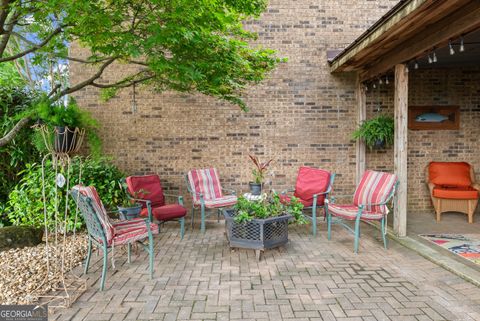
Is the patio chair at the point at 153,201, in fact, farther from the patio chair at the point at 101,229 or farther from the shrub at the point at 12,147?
the shrub at the point at 12,147

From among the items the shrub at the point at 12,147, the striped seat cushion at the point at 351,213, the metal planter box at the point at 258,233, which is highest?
the shrub at the point at 12,147

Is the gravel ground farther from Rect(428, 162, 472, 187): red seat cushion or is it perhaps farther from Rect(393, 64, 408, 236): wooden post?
Rect(428, 162, 472, 187): red seat cushion

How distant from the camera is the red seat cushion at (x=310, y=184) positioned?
199 inches

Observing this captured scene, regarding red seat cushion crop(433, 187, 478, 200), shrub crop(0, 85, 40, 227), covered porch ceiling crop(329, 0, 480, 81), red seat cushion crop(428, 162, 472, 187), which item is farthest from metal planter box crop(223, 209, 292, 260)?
shrub crop(0, 85, 40, 227)

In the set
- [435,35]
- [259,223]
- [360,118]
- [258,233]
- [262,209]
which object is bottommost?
[258,233]

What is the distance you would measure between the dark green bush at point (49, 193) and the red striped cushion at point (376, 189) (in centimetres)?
367

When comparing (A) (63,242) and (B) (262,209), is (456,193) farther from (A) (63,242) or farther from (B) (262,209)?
(A) (63,242)

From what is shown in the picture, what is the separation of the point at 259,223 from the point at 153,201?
202 centimetres

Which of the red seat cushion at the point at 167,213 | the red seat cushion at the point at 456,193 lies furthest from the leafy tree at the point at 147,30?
the red seat cushion at the point at 456,193

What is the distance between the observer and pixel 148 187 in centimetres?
495

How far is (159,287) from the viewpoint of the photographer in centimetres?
297

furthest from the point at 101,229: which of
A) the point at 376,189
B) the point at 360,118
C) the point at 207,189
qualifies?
the point at 360,118

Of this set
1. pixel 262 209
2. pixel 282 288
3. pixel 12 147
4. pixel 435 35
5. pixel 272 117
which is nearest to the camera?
pixel 282 288

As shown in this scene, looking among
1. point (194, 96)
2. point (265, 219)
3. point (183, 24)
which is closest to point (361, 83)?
point (194, 96)
